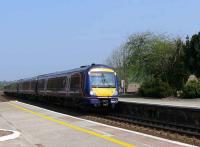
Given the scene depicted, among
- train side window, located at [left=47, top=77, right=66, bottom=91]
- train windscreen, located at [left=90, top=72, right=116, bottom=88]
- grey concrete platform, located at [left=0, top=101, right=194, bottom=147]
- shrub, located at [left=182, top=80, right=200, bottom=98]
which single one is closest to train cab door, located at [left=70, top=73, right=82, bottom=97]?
train windscreen, located at [left=90, top=72, right=116, bottom=88]

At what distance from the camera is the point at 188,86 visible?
52.6 meters

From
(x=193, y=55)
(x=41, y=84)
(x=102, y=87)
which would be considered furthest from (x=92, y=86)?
(x=193, y=55)

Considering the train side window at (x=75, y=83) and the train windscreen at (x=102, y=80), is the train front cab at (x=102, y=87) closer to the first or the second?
the train windscreen at (x=102, y=80)

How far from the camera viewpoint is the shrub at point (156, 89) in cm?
5581

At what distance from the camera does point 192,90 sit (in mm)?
51812

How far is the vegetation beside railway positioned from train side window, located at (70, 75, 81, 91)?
77.7 ft

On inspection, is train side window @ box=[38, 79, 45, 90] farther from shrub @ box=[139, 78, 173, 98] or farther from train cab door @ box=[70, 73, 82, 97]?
shrub @ box=[139, 78, 173, 98]

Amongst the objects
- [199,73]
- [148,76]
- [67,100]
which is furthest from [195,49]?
[67,100]

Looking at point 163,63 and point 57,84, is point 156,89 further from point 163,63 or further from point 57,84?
point 57,84

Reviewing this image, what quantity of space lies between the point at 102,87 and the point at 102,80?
0.44 meters

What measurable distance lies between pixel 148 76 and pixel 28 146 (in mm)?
54835

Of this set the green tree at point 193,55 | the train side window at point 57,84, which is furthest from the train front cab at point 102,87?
the green tree at point 193,55

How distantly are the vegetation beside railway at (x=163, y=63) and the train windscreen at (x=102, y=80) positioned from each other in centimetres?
2463

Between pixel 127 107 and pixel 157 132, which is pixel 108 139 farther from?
pixel 127 107
